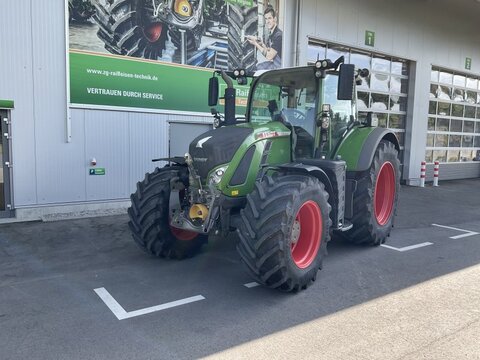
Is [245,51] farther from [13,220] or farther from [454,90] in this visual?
[454,90]

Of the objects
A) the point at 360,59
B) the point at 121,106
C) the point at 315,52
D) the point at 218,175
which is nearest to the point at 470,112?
the point at 360,59

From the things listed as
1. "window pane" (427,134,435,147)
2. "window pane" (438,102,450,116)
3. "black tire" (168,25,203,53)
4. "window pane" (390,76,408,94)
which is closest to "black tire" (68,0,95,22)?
"black tire" (168,25,203,53)

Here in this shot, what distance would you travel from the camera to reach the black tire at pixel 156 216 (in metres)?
4.75

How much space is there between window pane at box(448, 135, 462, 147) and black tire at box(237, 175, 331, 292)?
1315cm

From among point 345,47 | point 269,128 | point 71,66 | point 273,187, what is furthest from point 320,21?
point 273,187

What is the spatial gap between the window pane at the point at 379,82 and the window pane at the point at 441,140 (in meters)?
3.19

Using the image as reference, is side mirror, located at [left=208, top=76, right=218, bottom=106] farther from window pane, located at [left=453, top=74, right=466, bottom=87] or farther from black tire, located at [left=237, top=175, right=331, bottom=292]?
window pane, located at [left=453, top=74, right=466, bottom=87]

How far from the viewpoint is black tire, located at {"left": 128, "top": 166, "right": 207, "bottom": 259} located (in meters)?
4.75

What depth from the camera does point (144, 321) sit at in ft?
11.6

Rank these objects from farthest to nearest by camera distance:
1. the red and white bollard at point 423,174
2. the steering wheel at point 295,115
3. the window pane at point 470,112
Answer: the window pane at point 470,112 < the red and white bollard at point 423,174 < the steering wheel at point 295,115

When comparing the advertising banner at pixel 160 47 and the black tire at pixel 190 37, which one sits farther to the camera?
the black tire at pixel 190 37

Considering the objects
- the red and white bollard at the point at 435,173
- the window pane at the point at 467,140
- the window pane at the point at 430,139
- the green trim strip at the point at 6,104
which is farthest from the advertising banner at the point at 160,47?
the window pane at the point at 467,140

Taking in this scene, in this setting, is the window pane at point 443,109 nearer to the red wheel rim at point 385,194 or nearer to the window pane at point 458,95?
the window pane at point 458,95

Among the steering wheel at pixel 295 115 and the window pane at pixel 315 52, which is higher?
the window pane at pixel 315 52
